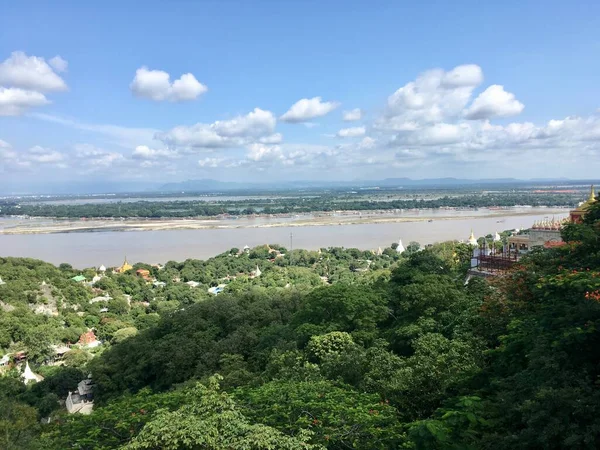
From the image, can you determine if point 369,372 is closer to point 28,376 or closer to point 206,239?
point 28,376

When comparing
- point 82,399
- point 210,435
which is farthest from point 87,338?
point 210,435

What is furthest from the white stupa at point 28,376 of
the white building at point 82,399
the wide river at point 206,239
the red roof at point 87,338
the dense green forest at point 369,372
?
the wide river at point 206,239

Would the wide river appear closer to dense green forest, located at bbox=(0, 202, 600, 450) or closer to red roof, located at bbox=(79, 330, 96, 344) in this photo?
red roof, located at bbox=(79, 330, 96, 344)

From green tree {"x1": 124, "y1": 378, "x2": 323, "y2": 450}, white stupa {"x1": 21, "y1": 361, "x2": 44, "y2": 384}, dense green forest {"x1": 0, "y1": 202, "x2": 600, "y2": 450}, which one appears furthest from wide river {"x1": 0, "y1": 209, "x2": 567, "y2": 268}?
green tree {"x1": 124, "y1": 378, "x2": 323, "y2": 450}

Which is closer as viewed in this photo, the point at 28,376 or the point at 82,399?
the point at 82,399

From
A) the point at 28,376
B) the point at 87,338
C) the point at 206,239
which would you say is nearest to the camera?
the point at 28,376

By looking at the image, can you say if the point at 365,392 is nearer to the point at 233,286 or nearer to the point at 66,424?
the point at 66,424

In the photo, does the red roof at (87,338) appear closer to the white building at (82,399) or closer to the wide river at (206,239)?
the white building at (82,399)
